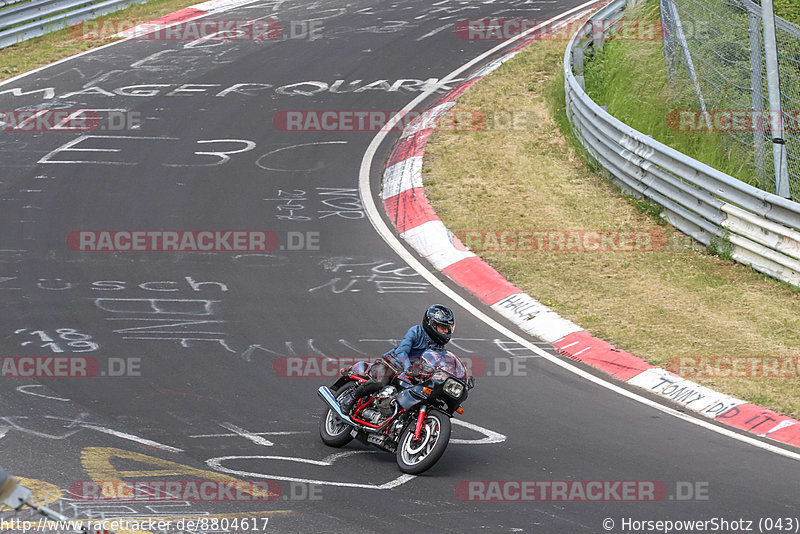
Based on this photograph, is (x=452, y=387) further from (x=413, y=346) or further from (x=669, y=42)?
(x=669, y=42)

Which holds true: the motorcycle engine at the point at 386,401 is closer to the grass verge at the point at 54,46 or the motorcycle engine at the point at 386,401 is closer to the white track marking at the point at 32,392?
the white track marking at the point at 32,392

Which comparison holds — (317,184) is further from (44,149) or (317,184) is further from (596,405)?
(596,405)

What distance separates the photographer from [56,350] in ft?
35.8

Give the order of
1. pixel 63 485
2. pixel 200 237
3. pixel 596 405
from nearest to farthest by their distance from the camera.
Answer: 1. pixel 63 485
2. pixel 596 405
3. pixel 200 237

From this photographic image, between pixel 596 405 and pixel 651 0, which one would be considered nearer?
pixel 596 405

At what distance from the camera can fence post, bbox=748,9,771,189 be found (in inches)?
518

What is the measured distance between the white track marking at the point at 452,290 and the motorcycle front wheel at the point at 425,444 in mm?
2692

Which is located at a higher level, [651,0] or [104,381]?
[651,0]

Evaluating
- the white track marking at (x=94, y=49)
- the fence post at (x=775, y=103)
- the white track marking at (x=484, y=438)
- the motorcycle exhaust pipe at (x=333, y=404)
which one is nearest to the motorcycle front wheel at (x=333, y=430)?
the motorcycle exhaust pipe at (x=333, y=404)

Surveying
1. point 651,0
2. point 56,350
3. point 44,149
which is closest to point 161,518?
point 56,350

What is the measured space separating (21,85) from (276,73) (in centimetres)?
529

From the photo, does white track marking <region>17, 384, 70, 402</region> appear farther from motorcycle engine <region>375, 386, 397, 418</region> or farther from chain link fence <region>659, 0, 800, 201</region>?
chain link fence <region>659, 0, 800, 201</region>

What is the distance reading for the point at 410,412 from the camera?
8508mm

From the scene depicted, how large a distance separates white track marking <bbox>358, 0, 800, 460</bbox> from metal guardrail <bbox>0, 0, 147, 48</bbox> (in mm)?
9435
